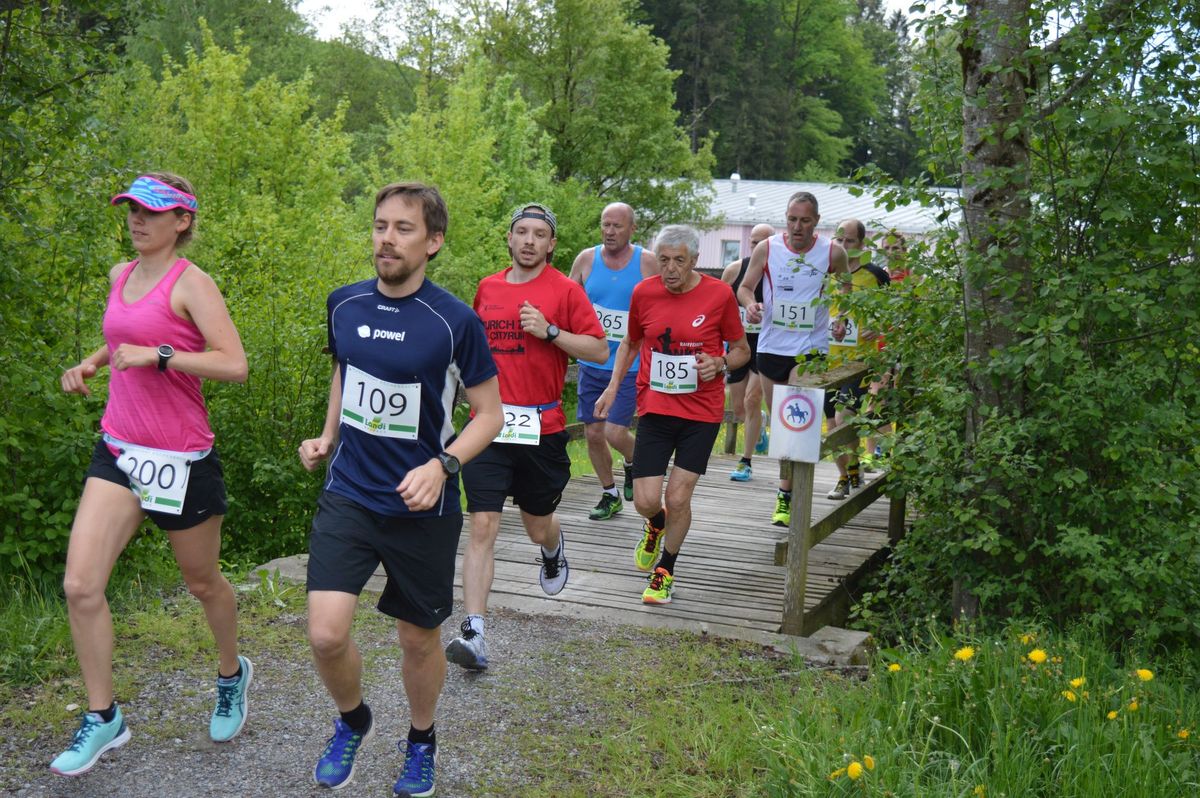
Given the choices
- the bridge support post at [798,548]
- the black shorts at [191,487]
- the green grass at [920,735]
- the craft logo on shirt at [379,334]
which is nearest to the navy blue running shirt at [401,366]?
the craft logo on shirt at [379,334]

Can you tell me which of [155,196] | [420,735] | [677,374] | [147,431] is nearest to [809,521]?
[677,374]

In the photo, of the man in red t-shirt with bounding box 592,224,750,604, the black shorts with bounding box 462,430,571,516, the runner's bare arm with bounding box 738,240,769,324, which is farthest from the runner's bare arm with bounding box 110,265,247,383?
the runner's bare arm with bounding box 738,240,769,324

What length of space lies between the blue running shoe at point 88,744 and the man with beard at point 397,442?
2.51ft

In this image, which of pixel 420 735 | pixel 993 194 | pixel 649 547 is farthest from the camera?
pixel 649 547

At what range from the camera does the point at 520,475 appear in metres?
6.40

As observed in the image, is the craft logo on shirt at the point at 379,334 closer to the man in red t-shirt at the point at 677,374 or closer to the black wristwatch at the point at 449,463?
the black wristwatch at the point at 449,463

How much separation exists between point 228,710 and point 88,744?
2.13 feet

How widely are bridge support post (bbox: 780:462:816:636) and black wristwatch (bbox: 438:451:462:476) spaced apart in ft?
9.24

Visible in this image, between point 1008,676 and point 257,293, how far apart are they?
6.55 metres

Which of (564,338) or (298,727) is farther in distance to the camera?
(564,338)

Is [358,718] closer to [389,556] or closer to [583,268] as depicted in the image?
[389,556]

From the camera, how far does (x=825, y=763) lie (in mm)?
4266

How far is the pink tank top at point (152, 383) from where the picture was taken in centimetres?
450

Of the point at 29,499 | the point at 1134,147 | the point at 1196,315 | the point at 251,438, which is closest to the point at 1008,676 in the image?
the point at 1196,315
